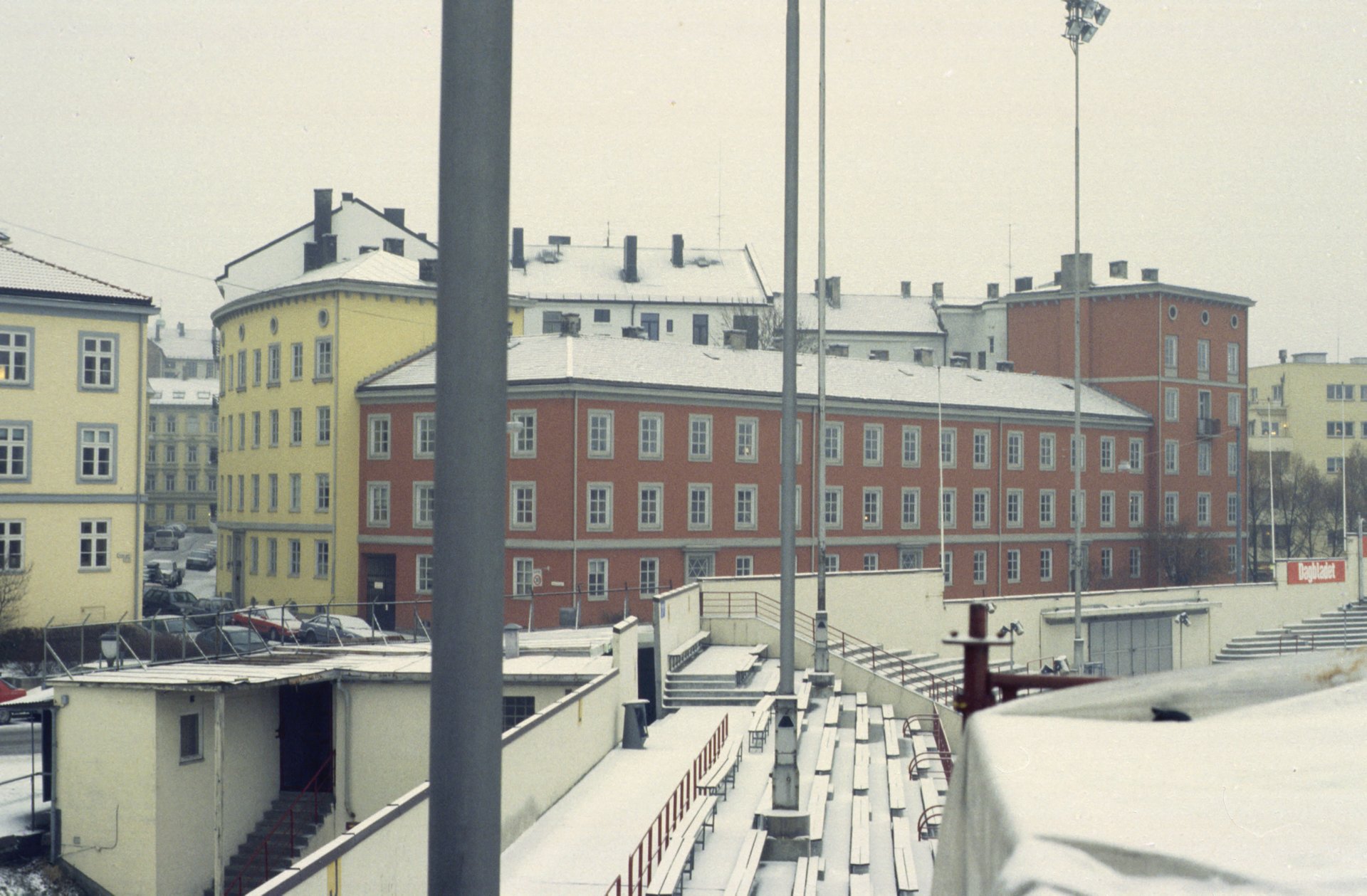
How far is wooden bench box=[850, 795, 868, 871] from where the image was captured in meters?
17.8

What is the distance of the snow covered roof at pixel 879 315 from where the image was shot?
108 m

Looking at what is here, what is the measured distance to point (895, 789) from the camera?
73.3 feet

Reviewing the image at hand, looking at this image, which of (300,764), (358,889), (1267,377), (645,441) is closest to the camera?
(358,889)

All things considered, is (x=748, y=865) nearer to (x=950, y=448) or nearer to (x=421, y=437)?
(x=421, y=437)

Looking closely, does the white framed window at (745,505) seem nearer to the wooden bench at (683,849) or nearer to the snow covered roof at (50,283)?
the snow covered roof at (50,283)

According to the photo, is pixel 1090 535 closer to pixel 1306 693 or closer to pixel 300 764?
pixel 300 764

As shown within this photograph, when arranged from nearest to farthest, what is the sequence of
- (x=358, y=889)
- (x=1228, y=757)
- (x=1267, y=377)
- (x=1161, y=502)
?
1. (x=1228, y=757)
2. (x=358, y=889)
3. (x=1161, y=502)
4. (x=1267, y=377)

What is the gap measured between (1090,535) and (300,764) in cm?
4643

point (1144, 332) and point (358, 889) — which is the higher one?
point (1144, 332)

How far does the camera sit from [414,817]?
15.2 meters

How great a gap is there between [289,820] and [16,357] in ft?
75.4

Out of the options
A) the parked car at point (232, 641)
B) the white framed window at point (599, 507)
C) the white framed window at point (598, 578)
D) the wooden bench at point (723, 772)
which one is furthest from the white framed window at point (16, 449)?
the wooden bench at point (723, 772)

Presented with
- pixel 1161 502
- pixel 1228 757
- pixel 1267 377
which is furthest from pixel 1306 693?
pixel 1267 377

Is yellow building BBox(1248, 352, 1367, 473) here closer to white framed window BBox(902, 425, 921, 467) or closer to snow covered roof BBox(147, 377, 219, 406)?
white framed window BBox(902, 425, 921, 467)
